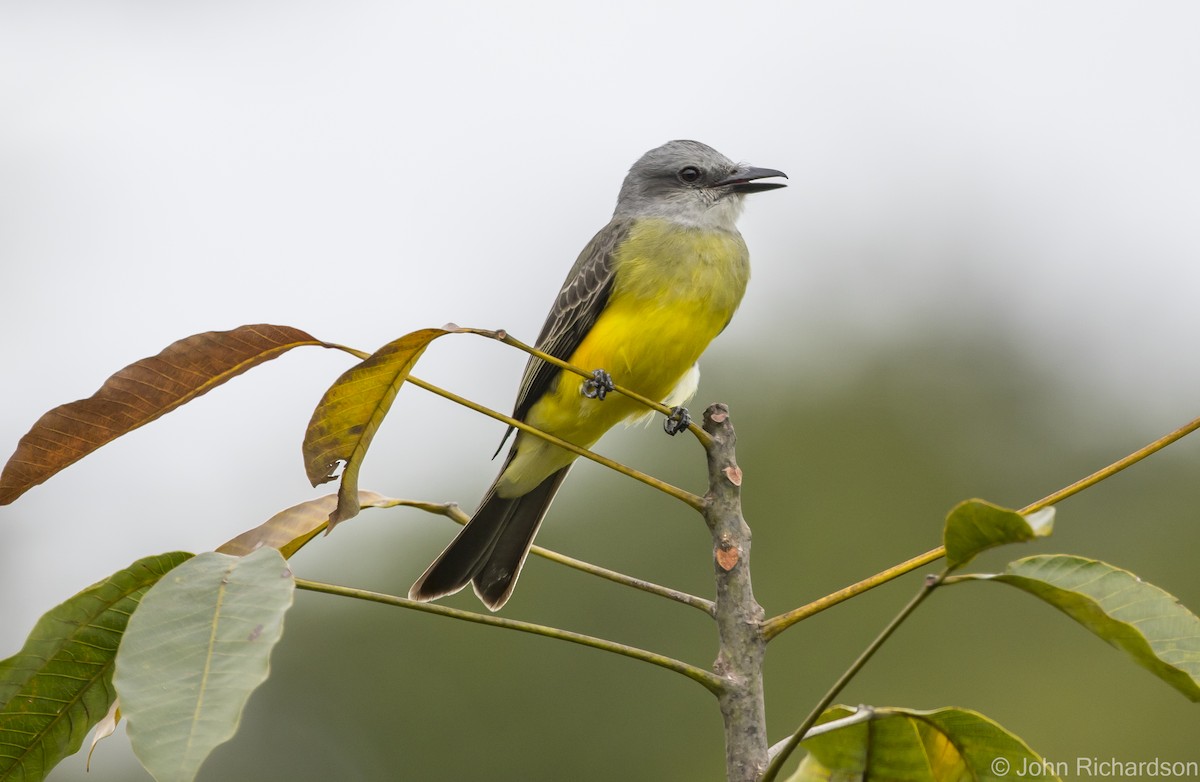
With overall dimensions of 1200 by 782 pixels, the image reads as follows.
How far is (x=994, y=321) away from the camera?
60.0 ft

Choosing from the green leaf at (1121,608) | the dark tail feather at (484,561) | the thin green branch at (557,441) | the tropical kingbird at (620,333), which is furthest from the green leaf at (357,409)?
the tropical kingbird at (620,333)

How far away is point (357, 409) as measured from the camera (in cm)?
222

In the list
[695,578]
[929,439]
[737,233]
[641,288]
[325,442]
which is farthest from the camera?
[929,439]

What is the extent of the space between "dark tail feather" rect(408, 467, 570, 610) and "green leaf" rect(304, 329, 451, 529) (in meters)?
1.48

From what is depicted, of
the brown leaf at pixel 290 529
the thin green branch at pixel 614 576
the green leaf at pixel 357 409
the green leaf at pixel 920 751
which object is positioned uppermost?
the green leaf at pixel 357 409

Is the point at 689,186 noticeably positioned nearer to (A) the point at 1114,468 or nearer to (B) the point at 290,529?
(B) the point at 290,529

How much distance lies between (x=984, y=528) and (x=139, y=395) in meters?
1.37

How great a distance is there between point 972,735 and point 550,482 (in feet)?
9.09

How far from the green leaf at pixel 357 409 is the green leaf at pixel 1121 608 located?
0.99m

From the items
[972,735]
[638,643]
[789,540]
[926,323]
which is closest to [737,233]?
[972,735]

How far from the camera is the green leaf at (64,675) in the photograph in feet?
6.30

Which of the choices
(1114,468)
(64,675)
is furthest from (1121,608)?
(64,675)

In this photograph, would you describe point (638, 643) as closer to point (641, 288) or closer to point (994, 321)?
point (641, 288)

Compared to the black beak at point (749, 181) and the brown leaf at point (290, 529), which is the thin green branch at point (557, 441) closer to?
the brown leaf at point (290, 529)
